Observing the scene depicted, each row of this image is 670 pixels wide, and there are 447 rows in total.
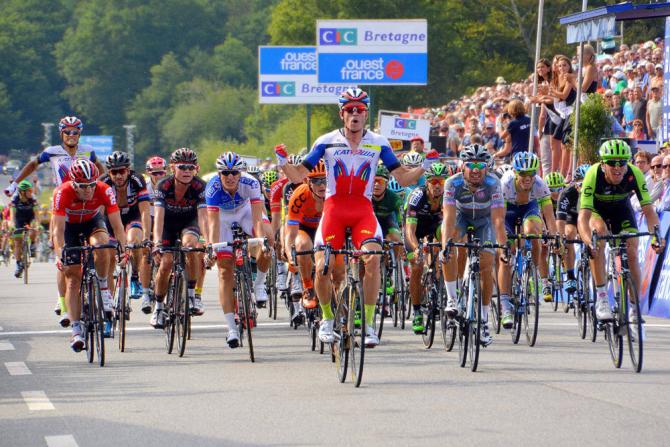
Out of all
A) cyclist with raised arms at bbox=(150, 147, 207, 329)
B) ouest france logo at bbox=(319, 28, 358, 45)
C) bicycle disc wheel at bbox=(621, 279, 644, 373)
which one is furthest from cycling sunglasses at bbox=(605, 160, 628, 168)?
ouest france logo at bbox=(319, 28, 358, 45)

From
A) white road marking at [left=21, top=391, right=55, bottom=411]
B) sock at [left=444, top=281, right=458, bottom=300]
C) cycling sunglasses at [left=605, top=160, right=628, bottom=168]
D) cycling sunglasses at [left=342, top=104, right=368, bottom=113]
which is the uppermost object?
cycling sunglasses at [left=342, top=104, right=368, bottom=113]

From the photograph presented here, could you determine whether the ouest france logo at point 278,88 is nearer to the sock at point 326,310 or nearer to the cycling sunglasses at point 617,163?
the cycling sunglasses at point 617,163

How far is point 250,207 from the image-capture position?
1539 cm

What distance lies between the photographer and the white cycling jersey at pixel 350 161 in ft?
40.3

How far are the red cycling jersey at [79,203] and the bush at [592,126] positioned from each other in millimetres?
10166

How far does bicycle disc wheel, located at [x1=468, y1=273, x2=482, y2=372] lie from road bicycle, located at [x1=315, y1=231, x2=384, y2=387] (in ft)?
3.58

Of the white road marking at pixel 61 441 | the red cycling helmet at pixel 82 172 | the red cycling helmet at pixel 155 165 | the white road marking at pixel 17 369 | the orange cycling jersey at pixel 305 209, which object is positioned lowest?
the white road marking at pixel 61 441

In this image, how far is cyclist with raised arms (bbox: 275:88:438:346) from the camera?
12172 mm

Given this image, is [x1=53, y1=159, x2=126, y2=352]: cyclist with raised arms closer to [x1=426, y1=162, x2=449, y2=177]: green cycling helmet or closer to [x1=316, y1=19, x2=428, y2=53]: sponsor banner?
[x1=426, y1=162, x2=449, y2=177]: green cycling helmet

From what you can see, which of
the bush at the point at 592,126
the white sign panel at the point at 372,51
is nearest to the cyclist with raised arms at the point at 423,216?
the bush at the point at 592,126

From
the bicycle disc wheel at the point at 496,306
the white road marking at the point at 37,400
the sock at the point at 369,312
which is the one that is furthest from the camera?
the bicycle disc wheel at the point at 496,306

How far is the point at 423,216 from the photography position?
1591 cm

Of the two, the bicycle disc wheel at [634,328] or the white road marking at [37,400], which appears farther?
the bicycle disc wheel at [634,328]

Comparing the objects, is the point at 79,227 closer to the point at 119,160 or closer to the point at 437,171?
→ the point at 119,160
